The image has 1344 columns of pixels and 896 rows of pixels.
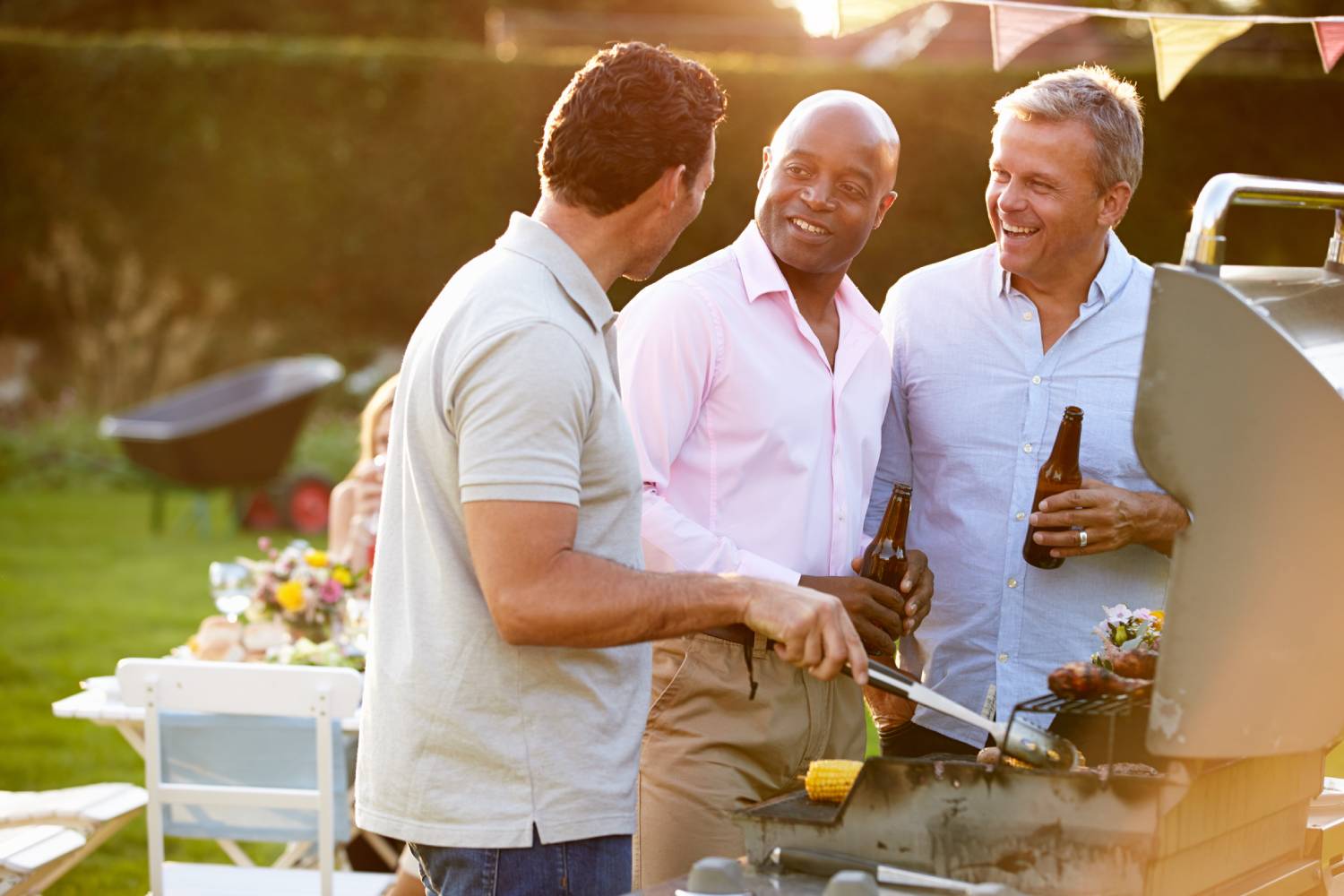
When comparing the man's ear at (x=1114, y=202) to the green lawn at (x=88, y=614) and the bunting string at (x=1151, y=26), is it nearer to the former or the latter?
the bunting string at (x=1151, y=26)

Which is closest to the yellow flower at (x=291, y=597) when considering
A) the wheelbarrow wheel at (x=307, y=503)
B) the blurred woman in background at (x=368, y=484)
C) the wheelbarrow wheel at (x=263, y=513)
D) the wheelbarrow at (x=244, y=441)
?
the blurred woman in background at (x=368, y=484)

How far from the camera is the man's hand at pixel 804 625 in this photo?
6.85 ft

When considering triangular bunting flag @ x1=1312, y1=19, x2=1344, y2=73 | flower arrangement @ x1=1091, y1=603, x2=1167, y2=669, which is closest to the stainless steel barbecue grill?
flower arrangement @ x1=1091, y1=603, x2=1167, y2=669

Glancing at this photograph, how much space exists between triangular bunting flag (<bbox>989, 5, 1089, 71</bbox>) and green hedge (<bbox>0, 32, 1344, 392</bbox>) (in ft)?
29.3

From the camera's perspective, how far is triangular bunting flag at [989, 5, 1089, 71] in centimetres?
354

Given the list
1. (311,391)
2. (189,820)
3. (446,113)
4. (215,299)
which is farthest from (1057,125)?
(215,299)

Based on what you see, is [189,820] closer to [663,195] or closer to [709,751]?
[709,751]

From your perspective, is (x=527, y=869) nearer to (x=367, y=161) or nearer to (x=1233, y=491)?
(x=1233, y=491)

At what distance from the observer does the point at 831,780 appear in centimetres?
226

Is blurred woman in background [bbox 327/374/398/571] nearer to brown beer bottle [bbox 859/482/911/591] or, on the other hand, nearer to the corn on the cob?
brown beer bottle [bbox 859/482/911/591]

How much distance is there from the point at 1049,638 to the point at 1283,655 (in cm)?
98

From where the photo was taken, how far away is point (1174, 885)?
206 cm

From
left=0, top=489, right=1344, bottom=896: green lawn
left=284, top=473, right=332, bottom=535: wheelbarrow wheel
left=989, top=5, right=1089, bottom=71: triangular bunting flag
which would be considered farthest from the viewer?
left=284, top=473, right=332, bottom=535: wheelbarrow wheel

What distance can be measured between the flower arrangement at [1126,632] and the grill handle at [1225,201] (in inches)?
28.9
